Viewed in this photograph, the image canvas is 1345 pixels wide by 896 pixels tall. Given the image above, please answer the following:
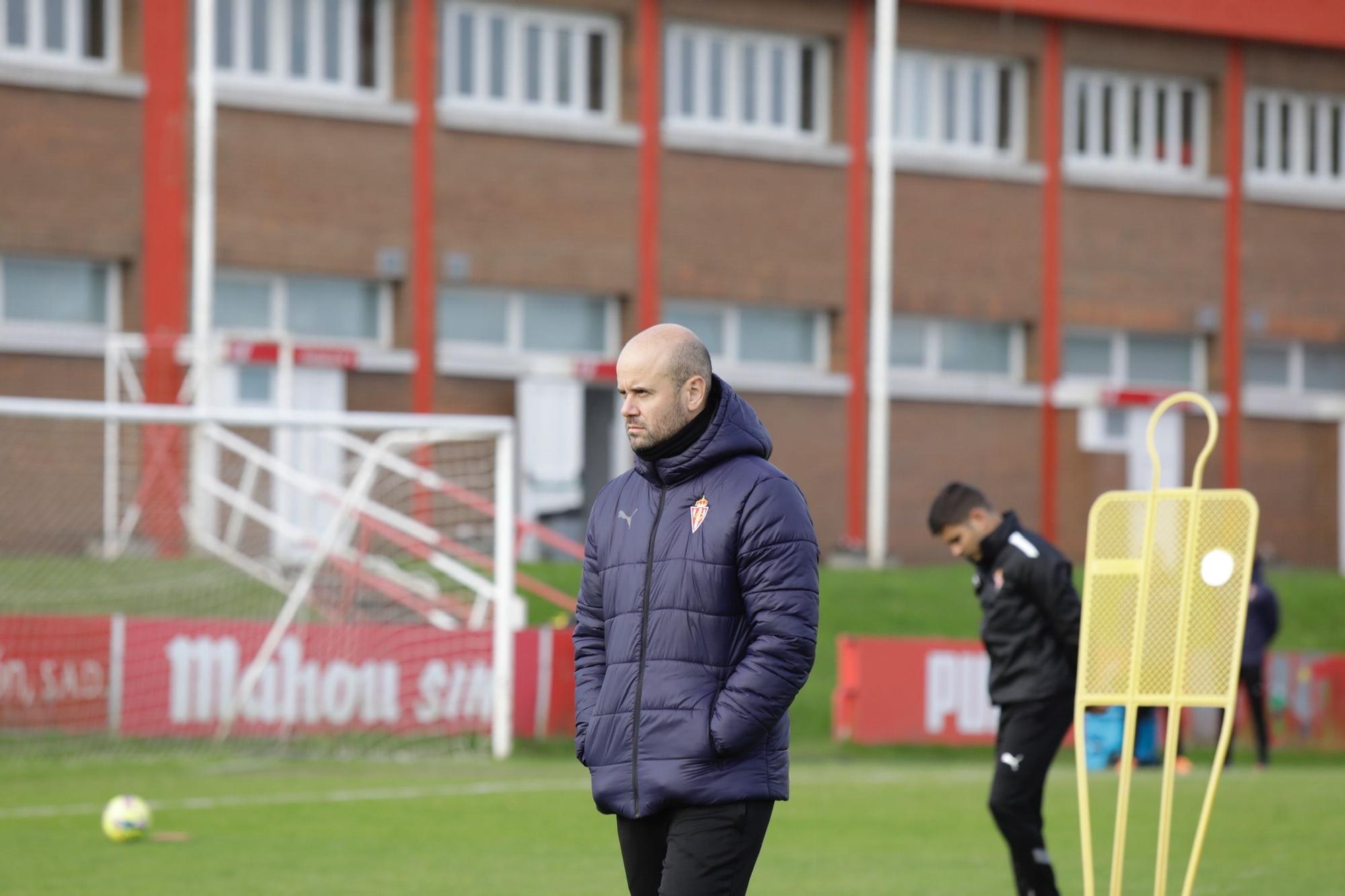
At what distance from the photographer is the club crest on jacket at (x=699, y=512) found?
17.5 feet

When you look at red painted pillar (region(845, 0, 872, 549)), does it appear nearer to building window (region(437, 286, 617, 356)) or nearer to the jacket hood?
building window (region(437, 286, 617, 356))

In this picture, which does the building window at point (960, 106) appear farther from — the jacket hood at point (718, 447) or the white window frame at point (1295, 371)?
the jacket hood at point (718, 447)

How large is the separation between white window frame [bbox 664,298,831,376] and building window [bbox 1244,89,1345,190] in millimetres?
8656

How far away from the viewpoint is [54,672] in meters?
17.0

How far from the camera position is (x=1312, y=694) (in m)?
22.3

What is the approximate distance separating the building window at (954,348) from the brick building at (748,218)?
0.05m

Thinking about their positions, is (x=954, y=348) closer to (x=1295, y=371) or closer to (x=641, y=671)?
(x=1295, y=371)

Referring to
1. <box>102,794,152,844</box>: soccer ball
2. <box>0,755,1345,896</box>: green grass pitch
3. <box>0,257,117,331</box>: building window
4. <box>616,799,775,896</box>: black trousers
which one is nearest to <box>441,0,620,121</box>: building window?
<box>0,257,117,331</box>: building window

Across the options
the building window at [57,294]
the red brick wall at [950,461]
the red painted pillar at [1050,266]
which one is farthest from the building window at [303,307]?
the red painted pillar at [1050,266]

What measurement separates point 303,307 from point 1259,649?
14.3 meters

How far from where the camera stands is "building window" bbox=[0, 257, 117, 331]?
85.1 feet

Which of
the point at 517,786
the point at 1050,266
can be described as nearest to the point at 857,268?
the point at 1050,266

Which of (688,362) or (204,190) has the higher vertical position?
(204,190)

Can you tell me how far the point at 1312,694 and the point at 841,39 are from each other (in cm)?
1375
